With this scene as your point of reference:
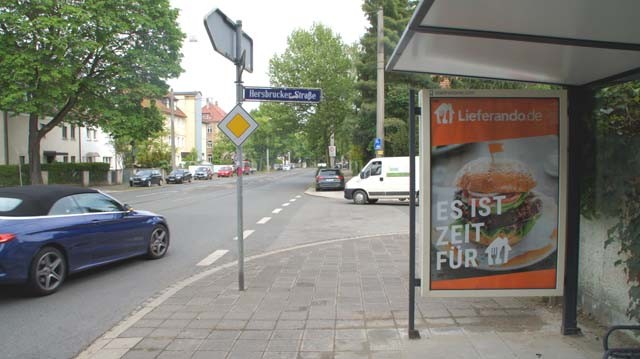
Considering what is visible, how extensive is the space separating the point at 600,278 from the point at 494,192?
1.38 m

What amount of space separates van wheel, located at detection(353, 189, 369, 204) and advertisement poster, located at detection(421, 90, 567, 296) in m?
17.5

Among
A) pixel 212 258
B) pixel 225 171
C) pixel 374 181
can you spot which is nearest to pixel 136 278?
pixel 212 258

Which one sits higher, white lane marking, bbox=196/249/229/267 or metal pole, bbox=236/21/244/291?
metal pole, bbox=236/21/244/291

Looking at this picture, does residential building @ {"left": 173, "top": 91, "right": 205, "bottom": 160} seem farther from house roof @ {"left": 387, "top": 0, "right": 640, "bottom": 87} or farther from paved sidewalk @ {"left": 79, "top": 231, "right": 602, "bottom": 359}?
house roof @ {"left": 387, "top": 0, "right": 640, "bottom": 87}

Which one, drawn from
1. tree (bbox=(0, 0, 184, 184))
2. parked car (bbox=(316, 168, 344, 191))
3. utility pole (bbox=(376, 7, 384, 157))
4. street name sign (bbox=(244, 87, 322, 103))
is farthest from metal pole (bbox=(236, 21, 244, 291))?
parked car (bbox=(316, 168, 344, 191))

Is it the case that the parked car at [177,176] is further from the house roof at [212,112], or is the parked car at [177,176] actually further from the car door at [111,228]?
the house roof at [212,112]

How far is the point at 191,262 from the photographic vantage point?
8.62 meters

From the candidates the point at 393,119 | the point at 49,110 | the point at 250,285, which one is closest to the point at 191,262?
the point at 250,285

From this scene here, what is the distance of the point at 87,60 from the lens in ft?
99.7

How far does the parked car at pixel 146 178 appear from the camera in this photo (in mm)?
42875

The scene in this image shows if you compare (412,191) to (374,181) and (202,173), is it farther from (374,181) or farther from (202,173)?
(202,173)

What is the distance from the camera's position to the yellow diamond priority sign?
21.0 ft

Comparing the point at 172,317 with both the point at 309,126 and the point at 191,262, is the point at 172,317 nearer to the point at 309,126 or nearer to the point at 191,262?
the point at 191,262

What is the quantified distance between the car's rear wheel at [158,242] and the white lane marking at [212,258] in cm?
84
